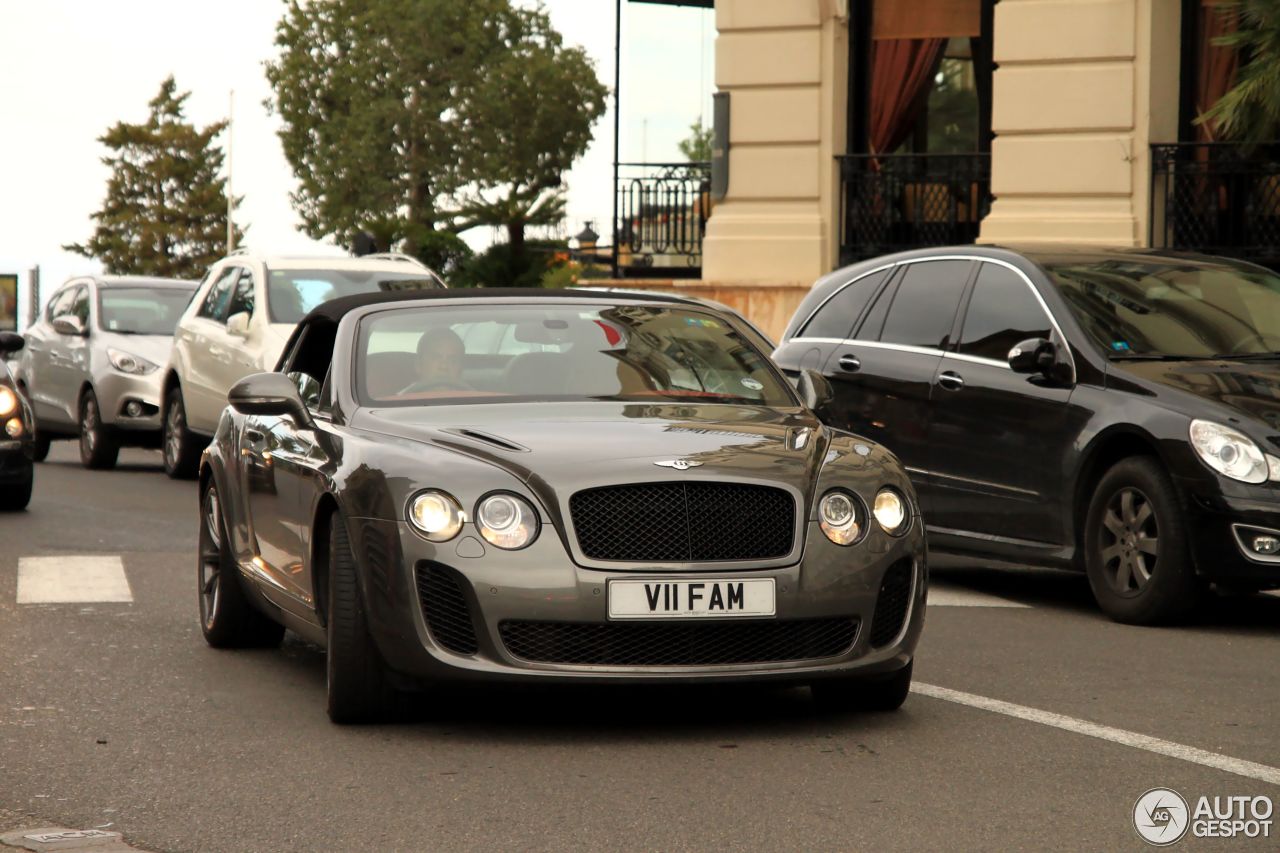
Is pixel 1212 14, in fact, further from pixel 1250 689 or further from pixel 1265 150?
pixel 1250 689

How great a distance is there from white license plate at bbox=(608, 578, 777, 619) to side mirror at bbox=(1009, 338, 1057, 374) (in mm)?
3720

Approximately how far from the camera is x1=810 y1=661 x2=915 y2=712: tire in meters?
6.86

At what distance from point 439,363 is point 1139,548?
3.35 metres

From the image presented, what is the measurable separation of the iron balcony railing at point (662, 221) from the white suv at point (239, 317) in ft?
20.1

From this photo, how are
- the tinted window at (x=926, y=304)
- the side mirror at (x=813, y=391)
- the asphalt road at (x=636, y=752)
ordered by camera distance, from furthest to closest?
1. the tinted window at (x=926, y=304)
2. the side mirror at (x=813, y=391)
3. the asphalt road at (x=636, y=752)

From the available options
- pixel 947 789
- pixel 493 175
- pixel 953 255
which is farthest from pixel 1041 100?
pixel 493 175

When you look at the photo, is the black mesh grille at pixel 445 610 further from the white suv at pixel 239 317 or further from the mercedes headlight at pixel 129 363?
the mercedes headlight at pixel 129 363

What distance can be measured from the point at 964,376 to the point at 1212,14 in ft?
34.9

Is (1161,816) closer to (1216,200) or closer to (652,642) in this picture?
(652,642)

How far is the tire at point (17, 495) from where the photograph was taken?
14836 mm

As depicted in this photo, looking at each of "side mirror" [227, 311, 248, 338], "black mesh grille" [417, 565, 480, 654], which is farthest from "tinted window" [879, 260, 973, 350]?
"side mirror" [227, 311, 248, 338]

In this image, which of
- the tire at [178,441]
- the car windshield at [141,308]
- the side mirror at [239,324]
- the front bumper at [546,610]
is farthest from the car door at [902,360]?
the car windshield at [141,308]

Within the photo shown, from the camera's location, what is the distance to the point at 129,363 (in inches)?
759

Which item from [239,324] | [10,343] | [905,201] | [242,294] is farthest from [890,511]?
[905,201]
